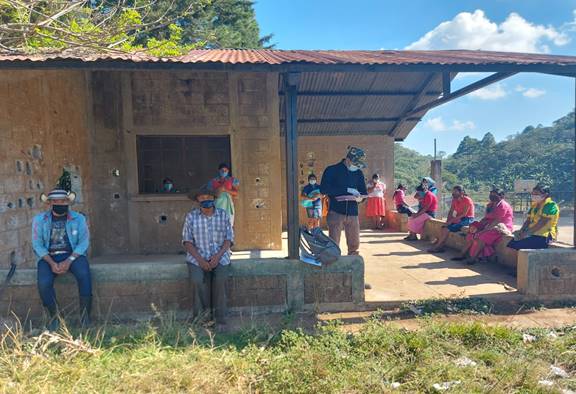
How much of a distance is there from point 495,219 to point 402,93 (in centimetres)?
357

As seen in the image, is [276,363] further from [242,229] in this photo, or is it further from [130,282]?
[242,229]

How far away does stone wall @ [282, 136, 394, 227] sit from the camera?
10766mm

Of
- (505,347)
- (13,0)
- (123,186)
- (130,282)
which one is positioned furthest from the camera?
(123,186)

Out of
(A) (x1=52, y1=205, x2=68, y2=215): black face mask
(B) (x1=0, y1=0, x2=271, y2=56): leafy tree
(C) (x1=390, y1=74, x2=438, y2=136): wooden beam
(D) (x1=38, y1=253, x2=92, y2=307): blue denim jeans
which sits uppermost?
(B) (x1=0, y1=0, x2=271, y2=56): leafy tree

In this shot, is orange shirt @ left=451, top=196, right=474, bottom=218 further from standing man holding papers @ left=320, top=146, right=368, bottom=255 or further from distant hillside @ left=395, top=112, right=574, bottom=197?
distant hillside @ left=395, top=112, right=574, bottom=197

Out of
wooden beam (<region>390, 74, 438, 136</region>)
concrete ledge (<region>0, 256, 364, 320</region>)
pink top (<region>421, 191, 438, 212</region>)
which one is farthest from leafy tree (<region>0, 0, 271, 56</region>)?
pink top (<region>421, 191, 438, 212</region>)

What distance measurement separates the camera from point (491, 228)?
244 inches

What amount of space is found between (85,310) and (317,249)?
103 inches

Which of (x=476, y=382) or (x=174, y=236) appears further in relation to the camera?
(x=174, y=236)

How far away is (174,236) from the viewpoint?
24.1 feet

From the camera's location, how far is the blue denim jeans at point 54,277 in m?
3.93

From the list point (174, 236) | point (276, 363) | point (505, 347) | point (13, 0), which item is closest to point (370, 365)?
point (276, 363)

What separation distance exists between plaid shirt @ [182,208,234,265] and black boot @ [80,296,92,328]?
1.11 metres

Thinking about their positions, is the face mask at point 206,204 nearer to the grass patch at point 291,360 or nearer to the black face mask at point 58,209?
the grass patch at point 291,360
